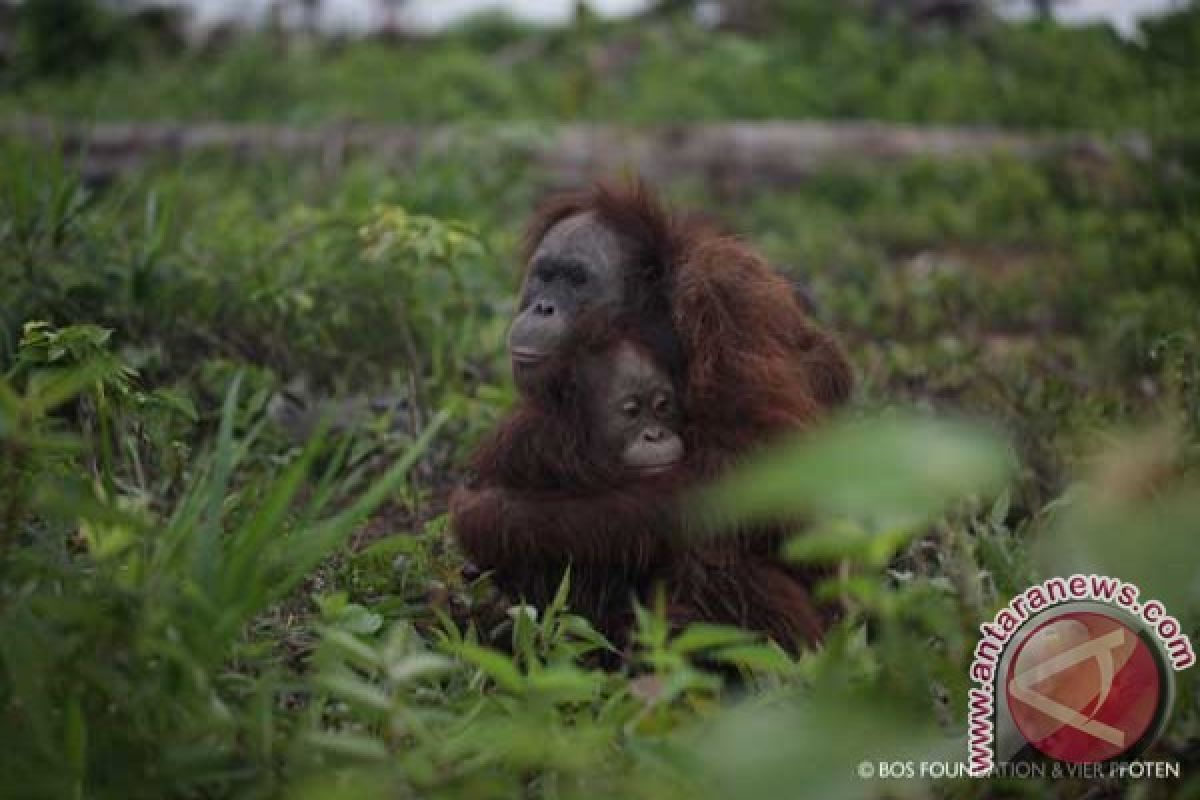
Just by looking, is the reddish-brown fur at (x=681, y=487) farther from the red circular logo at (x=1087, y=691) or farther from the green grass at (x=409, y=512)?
the red circular logo at (x=1087, y=691)

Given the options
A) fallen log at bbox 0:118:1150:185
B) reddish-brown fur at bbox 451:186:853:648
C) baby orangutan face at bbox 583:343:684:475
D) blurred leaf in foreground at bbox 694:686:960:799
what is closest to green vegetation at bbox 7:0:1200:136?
fallen log at bbox 0:118:1150:185

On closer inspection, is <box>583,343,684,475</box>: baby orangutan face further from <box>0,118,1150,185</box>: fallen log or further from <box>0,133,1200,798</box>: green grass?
<box>0,118,1150,185</box>: fallen log

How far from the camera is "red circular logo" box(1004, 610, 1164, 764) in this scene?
1.81m

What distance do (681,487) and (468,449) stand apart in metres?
1.26

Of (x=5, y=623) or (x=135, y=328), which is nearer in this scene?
(x=5, y=623)

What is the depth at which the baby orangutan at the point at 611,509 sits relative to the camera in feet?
7.54

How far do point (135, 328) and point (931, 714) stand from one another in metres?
2.59

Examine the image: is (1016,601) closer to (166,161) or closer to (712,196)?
(712,196)

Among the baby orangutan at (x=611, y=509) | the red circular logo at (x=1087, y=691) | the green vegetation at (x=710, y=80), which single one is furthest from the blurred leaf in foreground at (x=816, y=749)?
the green vegetation at (x=710, y=80)

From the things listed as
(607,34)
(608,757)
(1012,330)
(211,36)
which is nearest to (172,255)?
(608,757)

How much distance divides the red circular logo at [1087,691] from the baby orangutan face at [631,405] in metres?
0.75

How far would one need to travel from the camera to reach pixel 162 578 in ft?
5.84

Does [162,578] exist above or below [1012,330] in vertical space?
above

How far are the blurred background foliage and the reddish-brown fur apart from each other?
0.12 m
